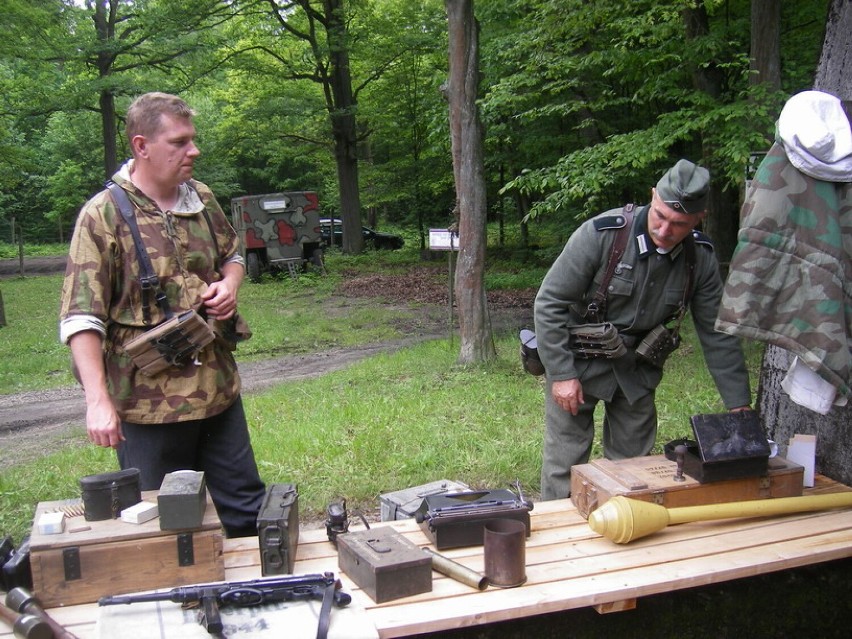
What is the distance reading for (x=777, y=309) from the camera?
300 cm

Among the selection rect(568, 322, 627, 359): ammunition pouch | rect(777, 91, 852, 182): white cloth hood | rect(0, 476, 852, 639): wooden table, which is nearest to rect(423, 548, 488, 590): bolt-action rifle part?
rect(0, 476, 852, 639): wooden table

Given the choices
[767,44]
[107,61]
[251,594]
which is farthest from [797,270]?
[107,61]

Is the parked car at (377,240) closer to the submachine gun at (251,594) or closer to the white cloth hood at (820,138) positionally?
the white cloth hood at (820,138)

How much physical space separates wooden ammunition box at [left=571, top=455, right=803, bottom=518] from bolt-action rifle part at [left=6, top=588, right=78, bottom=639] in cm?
198

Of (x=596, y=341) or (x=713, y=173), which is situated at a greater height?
(x=713, y=173)

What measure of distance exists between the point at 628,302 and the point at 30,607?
104 inches

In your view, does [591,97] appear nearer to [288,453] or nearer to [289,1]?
[288,453]

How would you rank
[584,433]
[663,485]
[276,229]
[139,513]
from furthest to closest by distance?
[276,229] → [584,433] → [663,485] → [139,513]

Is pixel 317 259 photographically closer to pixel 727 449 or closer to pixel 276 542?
pixel 727 449

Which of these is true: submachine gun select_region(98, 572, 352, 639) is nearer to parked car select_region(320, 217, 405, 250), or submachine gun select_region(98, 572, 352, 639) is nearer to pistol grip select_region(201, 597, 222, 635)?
pistol grip select_region(201, 597, 222, 635)

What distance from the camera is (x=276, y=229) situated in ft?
64.3

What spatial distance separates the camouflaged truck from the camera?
63.1 feet

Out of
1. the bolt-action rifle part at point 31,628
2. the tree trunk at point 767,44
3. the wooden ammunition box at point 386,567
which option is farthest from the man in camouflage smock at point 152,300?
the tree trunk at point 767,44

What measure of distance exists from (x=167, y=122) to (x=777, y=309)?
7.80 ft
